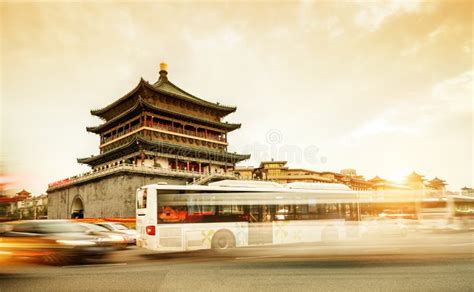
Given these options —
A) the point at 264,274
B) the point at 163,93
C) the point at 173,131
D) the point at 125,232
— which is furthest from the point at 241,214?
the point at 163,93

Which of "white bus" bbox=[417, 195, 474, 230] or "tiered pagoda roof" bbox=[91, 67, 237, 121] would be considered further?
"tiered pagoda roof" bbox=[91, 67, 237, 121]

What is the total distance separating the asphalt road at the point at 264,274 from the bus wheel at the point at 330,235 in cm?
389

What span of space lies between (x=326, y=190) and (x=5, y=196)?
10884 millimetres

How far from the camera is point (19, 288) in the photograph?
5891mm

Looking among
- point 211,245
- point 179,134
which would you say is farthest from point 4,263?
point 179,134

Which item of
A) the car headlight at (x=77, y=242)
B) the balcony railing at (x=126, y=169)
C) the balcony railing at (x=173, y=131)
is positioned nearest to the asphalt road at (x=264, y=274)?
the car headlight at (x=77, y=242)

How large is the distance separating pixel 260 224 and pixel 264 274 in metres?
5.23

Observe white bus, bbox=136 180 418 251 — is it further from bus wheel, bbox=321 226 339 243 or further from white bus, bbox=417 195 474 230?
white bus, bbox=417 195 474 230

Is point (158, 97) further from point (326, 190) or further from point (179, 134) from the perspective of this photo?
point (326, 190)

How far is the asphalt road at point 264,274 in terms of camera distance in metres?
5.82

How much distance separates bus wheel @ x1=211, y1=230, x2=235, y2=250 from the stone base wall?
69.9 feet

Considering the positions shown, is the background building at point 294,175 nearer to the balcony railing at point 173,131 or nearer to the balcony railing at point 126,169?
the balcony railing at point 173,131

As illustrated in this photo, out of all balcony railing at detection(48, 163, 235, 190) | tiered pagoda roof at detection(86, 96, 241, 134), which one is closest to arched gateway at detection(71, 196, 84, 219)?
balcony railing at detection(48, 163, 235, 190)

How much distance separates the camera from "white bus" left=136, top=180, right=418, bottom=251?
1062 centimetres
